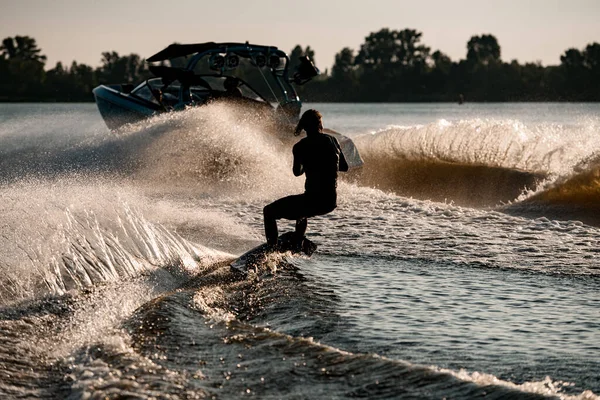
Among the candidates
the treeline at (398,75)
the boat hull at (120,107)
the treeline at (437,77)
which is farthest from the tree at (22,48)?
the boat hull at (120,107)

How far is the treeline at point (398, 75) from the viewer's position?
142 meters

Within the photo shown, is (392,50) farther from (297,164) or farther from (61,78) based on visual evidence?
(297,164)

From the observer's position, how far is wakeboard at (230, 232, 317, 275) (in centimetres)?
929

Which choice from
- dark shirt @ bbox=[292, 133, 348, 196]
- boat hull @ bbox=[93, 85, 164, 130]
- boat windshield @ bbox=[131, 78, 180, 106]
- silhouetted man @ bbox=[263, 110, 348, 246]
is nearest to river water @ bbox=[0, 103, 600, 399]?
silhouetted man @ bbox=[263, 110, 348, 246]

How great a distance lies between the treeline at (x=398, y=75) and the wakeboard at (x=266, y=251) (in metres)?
133

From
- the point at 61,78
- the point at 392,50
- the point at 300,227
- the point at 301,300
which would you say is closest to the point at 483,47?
the point at 392,50

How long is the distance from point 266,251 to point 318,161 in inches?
45.8

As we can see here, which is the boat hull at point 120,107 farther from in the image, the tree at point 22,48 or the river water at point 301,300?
the tree at point 22,48

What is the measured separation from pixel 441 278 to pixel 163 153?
35.4 feet

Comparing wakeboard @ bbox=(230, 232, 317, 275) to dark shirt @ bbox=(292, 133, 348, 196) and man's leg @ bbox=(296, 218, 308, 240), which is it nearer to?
man's leg @ bbox=(296, 218, 308, 240)

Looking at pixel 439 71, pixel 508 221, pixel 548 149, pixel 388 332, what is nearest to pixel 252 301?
pixel 388 332

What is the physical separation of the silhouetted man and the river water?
607mm

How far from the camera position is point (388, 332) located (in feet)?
22.7

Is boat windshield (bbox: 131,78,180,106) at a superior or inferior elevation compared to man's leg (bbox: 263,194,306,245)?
superior
